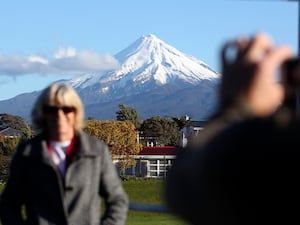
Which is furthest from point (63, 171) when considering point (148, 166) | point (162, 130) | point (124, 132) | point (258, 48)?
point (162, 130)

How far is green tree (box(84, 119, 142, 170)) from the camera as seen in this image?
3046 inches

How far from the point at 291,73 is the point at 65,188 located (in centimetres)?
304

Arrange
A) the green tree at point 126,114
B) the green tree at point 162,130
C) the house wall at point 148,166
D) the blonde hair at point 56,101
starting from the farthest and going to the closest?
the green tree at point 126,114 < the green tree at point 162,130 < the house wall at point 148,166 < the blonde hair at point 56,101

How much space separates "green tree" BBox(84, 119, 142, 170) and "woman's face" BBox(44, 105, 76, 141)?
71.6 meters

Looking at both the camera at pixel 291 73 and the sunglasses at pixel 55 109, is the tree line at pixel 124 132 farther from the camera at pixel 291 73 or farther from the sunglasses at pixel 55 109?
the camera at pixel 291 73

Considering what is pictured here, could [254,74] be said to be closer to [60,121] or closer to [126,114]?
[60,121]

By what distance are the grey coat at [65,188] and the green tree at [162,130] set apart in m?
93.0

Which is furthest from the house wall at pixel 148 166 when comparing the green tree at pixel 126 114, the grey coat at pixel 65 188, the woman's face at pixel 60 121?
the woman's face at pixel 60 121

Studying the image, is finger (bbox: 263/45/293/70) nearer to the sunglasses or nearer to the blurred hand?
the blurred hand

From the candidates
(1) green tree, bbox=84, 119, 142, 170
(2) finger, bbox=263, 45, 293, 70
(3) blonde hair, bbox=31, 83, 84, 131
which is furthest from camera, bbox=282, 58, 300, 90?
(1) green tree, bbox=84, 119, 142, 170

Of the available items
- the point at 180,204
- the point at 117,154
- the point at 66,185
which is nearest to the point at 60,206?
the point at 66,185

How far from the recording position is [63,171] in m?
4.89

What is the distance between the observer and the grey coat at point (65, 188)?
4.86 meters

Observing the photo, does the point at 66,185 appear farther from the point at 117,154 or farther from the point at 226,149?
the point at 117,154
